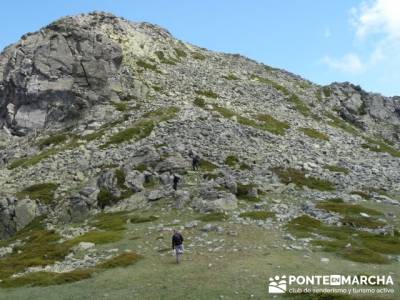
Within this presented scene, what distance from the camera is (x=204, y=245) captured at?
146 ft

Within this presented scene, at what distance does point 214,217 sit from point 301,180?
2203 cm

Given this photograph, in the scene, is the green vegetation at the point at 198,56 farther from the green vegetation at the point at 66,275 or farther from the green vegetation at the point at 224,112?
the green vegetation at the point at 66,275

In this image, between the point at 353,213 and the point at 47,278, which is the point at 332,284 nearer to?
the point at 47,278

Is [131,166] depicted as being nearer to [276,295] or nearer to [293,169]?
[293,169]

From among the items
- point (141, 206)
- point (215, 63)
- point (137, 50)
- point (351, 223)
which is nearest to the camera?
point (351, 223)

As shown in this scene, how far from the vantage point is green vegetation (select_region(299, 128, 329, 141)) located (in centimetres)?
9854

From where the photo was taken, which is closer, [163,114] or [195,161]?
[195,161]

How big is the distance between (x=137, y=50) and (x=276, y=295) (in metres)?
99.9

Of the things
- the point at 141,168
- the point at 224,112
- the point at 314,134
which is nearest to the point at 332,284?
the point at 141,168

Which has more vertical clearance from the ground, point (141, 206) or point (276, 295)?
point (141, 206)

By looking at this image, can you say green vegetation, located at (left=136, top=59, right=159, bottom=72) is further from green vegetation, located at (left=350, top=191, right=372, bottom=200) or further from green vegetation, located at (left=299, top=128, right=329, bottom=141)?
green vegetation, located at (left=350, top=191, right=372, bottom=200)

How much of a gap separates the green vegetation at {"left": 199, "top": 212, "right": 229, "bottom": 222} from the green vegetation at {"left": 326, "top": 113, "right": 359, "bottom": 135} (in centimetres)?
6322

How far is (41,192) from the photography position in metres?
72.2

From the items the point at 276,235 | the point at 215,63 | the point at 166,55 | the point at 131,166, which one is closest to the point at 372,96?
the point at 215,63
